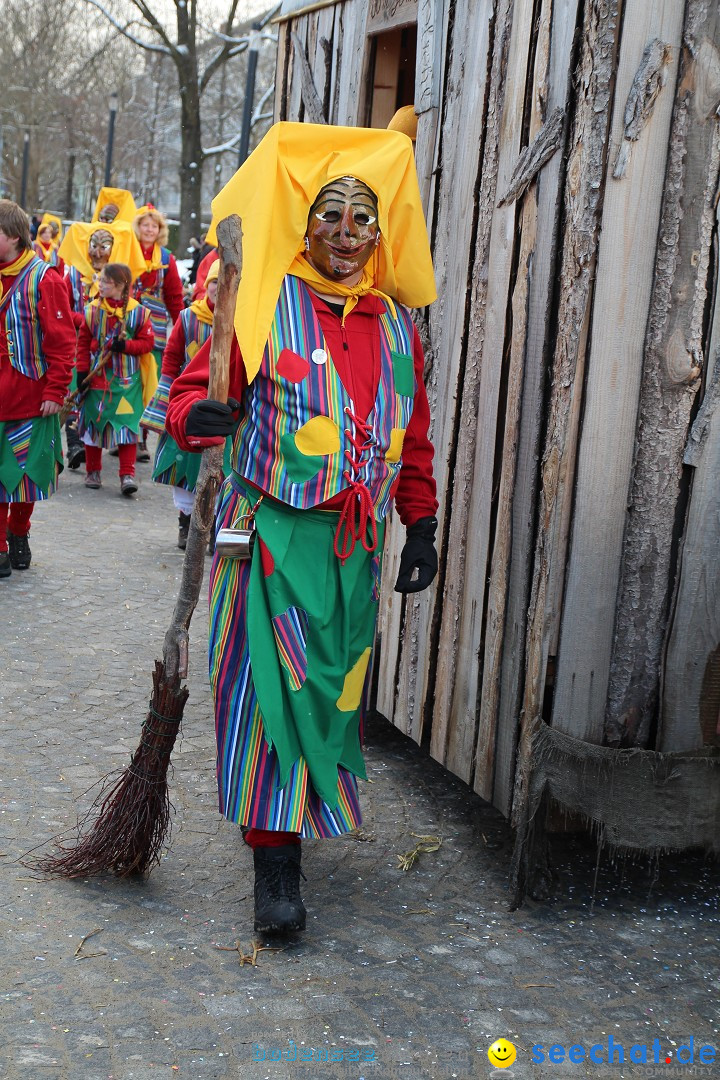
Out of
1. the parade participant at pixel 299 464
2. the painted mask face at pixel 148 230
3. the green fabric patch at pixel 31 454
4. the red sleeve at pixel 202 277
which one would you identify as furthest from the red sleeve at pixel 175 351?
the painted mask face at pixel 148 230

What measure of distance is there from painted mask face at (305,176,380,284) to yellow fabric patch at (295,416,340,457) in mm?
430

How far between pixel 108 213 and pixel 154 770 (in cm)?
961

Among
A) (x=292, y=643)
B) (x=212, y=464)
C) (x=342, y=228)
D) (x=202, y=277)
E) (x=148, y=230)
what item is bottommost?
(x=292, y=643)

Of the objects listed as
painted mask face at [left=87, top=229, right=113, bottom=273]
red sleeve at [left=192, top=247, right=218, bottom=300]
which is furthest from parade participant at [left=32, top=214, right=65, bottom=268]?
red sleeve at [left=192, top=247, right=218, bottom=300]

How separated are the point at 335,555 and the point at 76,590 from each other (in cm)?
384

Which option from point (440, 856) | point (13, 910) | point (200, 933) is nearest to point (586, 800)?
point (440, 856)

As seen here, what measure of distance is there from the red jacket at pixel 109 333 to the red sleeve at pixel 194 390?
629 cm

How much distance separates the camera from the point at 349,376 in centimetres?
339

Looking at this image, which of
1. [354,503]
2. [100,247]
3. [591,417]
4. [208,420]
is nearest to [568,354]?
[591,417]

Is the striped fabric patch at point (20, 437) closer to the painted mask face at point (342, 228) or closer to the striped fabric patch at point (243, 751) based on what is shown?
the striped fabric patch at point (243, 751)

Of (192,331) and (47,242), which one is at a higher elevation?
(47,242)

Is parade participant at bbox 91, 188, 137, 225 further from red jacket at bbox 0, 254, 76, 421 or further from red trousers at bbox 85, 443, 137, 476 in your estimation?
red jacket at bbox 0, 254, 76, 421

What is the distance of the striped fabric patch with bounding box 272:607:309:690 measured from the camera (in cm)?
334

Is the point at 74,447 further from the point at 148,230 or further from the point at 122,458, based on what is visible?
the point at 148,230
